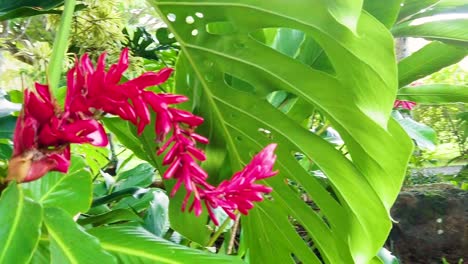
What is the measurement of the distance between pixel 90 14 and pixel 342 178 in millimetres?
945

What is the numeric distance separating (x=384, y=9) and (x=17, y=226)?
50cm

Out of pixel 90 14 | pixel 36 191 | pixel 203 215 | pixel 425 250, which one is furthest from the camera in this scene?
pixel 425 250

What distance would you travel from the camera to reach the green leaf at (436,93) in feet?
3.07

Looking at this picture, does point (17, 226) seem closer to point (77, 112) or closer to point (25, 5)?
point (77, 112)

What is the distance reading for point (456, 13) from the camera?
2.52 ft

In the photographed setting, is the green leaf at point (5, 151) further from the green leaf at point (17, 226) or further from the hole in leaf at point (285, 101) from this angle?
the hole in leaf at point (285, 101)

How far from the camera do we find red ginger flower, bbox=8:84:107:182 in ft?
1.33

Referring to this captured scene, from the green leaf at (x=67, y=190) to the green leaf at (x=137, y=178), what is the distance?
0.57 metres

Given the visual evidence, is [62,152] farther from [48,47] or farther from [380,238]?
[48,47]

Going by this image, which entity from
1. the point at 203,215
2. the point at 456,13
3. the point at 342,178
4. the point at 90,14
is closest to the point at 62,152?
the point at 342,178

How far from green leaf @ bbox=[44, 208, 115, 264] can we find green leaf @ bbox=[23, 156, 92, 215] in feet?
0.31

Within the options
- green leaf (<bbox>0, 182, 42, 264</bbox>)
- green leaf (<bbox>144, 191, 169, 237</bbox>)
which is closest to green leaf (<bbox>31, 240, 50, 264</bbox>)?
green leaf (<bbox>0, 182, 42, 264</bbox>)

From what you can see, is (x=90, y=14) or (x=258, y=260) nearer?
(x=258, y=260)

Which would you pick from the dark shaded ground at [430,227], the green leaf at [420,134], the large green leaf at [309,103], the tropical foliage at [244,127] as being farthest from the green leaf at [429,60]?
the dark shaded ground at [430,227]
